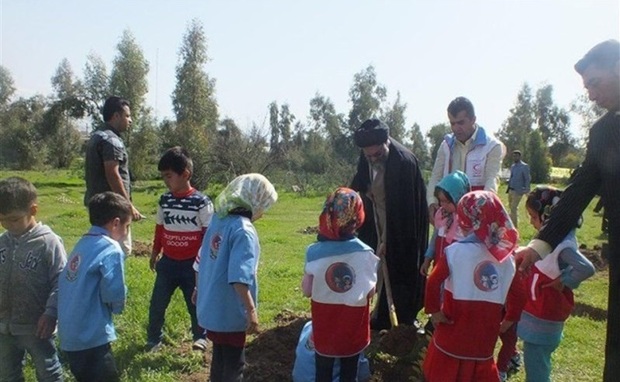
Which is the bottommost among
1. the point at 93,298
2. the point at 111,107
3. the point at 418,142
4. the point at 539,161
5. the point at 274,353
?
the point at 274,353

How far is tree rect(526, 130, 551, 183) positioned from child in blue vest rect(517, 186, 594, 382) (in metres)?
38.7

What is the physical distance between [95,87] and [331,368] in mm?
40529

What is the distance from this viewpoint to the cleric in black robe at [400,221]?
5.04 meters

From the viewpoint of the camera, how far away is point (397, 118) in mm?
45188

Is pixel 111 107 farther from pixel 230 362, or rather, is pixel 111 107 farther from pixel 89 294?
pixel 230 362

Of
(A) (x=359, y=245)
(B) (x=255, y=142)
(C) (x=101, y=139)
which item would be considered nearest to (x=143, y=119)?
(B) (x=255, y=142)

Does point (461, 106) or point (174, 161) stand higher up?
point (461, 106)

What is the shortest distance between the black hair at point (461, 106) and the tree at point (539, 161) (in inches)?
1485

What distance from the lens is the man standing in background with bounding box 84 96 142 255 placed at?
5.09 metres

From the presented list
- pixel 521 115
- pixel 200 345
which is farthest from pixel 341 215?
pixel 521 115

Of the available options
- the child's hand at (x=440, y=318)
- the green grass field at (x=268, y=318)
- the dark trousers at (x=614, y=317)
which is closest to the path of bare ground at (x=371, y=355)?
the green grass field at (x=268, y=318)

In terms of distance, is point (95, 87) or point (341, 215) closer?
point (341, 215)

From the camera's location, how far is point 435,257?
4.68 m

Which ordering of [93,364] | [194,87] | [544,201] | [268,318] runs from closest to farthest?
[93,364] < [544,201] < [268,318] < [194,87]
